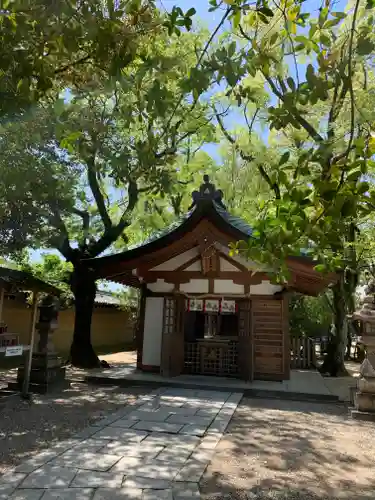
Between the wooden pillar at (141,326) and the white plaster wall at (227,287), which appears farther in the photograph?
the wooden pillar at (141,326)

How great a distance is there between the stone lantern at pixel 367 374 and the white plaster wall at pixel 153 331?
5322mm

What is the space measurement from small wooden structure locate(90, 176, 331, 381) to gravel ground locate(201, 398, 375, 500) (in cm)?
301

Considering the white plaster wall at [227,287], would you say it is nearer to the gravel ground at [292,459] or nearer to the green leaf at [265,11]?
the gravel ground at [292,459]

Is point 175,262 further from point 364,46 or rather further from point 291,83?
point 364,46

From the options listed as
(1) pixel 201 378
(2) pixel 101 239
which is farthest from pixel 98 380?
(2) pixel 101 239

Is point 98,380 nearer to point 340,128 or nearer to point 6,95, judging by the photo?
point 6,95

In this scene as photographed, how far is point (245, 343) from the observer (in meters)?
10.2

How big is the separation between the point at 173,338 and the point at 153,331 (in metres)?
0.98

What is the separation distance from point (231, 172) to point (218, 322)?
272 inches

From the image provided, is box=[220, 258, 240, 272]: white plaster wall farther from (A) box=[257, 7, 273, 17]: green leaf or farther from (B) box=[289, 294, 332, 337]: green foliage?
Answer: (A) box=[257, 7, 273, 17]: green leaf

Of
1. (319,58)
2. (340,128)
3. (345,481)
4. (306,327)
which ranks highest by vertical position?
(340,128)

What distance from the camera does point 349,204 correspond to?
2273mm

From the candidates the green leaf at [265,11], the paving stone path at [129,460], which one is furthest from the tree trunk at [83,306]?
the green leaf at [265,11]

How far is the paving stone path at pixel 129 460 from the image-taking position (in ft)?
12.5
